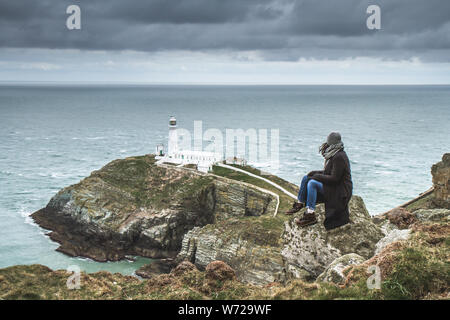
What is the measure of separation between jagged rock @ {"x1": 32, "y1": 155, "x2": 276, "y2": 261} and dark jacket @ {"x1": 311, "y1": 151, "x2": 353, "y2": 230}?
29.2m

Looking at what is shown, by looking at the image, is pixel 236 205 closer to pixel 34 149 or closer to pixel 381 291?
pixel 381 291

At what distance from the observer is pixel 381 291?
372 inches

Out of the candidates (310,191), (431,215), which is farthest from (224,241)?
(310,191)

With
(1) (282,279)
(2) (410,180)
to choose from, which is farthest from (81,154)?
(1) (282,279)

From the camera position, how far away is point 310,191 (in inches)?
489

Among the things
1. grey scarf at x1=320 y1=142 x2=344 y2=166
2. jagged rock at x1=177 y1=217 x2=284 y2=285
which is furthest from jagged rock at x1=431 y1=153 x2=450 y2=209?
grey scarf at x1=320 y1=142 x2=344 y2=166

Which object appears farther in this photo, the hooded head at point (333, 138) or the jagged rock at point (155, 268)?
the jagged rock at point (155, 268)

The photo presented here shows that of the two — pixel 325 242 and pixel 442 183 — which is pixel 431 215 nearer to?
pixel 325 242

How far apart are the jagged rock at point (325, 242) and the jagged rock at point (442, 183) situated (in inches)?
993

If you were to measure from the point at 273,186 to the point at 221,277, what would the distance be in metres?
34.5

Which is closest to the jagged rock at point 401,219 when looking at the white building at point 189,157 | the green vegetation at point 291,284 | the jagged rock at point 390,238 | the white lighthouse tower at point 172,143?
the green vegetation at point 291,284

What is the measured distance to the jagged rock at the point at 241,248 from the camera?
2933 centimetres

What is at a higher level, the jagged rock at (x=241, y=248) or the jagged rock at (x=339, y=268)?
the jagged rock at (x=339, y=268)

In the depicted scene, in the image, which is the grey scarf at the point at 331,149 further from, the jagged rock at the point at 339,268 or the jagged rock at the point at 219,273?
the jagged rock at the point at 219,273
